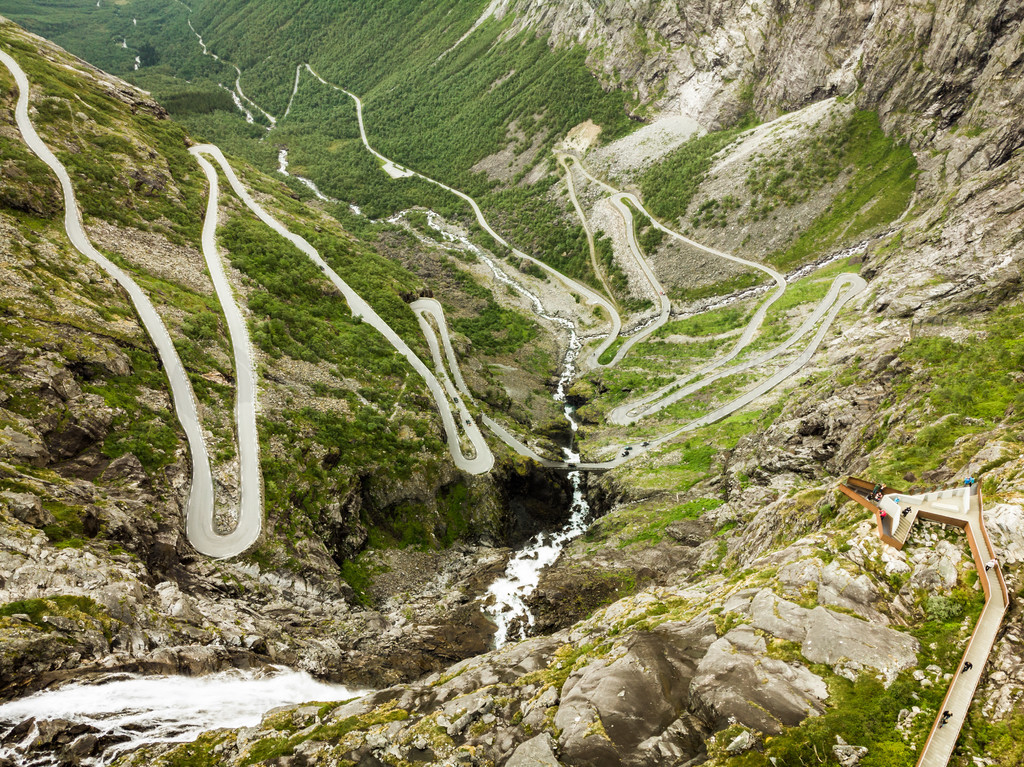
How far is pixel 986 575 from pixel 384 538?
4859cm

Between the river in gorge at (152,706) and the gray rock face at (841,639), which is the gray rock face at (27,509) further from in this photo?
the gray rock face at (841,639)

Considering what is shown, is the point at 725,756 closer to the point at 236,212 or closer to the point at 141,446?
the point at 141,446

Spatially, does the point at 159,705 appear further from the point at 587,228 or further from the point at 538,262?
the point at 587,228

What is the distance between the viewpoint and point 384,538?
55594 millimetres

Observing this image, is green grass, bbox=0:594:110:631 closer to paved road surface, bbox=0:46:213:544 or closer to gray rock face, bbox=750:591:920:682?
paved road surface, bbox=0:46:213:544

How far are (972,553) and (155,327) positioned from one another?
2659 inches

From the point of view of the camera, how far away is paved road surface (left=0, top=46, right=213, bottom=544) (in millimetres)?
46312

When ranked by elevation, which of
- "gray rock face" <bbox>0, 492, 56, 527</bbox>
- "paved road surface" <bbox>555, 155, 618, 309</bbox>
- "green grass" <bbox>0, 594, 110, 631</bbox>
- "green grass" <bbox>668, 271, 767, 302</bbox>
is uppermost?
"paved road surface" <bbox>555, 155, 618, 309</bbox>

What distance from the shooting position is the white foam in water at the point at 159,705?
2464 centimetres

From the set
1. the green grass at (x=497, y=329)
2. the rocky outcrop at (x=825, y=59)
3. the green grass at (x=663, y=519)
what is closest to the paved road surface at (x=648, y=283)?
the green grass at (x=497, y=329)

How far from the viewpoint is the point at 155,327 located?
55.0m

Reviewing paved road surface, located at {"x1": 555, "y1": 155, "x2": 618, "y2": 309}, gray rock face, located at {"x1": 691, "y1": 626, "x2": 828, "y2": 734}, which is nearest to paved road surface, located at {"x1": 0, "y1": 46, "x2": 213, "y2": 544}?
gray rock face, located at {"x1": 691, "y1": 626, "x2": 828, "y2": 734}

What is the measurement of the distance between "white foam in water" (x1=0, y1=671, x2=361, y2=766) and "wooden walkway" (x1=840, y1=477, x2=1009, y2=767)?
3276cm

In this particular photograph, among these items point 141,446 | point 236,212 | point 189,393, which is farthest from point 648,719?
point 236,212
